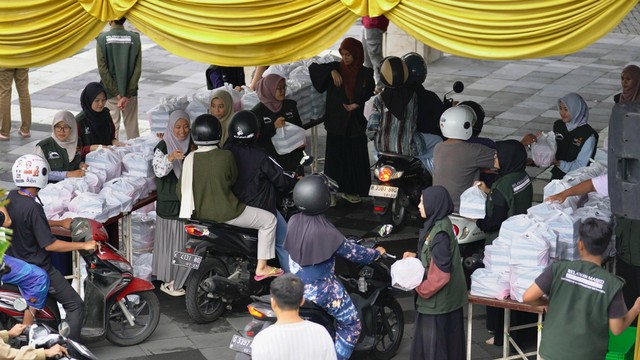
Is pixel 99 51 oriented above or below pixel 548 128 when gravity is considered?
above

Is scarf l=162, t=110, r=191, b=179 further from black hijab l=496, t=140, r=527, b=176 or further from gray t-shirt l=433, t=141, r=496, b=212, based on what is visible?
black hijab l=496, t=140, r=527, b=176

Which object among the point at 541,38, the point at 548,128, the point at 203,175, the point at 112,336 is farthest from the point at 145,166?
the point at 548,128

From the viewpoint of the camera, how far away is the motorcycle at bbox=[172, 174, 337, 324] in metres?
8.83

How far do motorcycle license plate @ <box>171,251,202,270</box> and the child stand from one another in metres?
2.88

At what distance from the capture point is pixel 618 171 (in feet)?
22.2

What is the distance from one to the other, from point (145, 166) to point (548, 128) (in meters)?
6.85

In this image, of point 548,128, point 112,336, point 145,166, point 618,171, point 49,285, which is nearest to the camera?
point 618,171

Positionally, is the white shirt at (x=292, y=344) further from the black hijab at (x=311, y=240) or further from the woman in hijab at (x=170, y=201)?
the woman in hijab at (x=170, y=201)

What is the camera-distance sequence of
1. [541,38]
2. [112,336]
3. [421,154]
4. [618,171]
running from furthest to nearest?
1. [421,154]
2. [112,336]
3. [541,38]
4. [618,171]

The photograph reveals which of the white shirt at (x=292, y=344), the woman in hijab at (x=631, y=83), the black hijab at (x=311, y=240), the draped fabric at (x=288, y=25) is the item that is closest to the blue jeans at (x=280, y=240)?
the draped fabric at (x=288, y=25)

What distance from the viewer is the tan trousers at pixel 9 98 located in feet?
45.0

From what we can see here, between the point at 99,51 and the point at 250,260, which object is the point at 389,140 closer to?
the point at 250,260

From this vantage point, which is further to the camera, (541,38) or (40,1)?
(40,1)

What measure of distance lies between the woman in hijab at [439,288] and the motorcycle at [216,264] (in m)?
1.61
